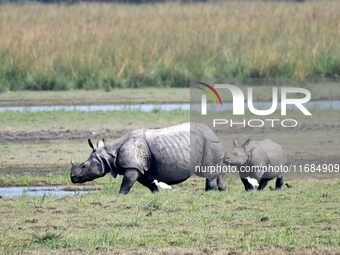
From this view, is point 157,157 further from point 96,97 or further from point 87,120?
point 96,97

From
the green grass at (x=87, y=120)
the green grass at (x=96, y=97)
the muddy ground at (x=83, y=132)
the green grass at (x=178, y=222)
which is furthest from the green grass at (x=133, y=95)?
the green grass at (x=178, y=222)

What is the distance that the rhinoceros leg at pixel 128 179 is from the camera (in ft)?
40.0

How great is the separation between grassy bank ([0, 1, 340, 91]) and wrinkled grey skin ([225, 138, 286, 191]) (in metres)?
10.4

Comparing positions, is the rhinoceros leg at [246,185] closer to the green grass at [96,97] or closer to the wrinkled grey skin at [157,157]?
the wrinkled grey skin at [157,157]

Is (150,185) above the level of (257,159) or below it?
below

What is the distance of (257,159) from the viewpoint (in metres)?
12.5

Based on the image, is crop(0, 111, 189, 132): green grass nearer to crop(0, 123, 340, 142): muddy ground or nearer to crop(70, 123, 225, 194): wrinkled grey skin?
crop(0, 123, 340, 142): muddy ground

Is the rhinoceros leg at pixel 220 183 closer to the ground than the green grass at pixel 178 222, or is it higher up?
closer to the ground

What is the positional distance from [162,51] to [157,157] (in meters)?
12.7

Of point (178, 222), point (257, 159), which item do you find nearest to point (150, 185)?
point (257, 159)

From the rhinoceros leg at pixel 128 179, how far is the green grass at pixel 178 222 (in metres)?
0.09

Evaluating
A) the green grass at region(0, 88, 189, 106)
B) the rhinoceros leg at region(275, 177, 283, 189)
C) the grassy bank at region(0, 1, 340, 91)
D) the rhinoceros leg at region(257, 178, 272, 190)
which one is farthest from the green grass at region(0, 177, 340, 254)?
the grassy bank at region(0, 1, 340, 91)

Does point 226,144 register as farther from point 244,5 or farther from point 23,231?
point 244,5

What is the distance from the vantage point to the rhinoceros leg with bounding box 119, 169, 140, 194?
12.2 metres
